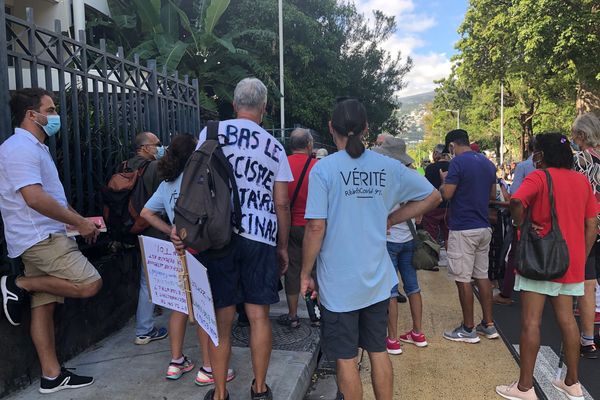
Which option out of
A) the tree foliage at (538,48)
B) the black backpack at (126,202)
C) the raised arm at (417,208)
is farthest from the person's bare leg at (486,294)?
the tree foliage at (538,48)

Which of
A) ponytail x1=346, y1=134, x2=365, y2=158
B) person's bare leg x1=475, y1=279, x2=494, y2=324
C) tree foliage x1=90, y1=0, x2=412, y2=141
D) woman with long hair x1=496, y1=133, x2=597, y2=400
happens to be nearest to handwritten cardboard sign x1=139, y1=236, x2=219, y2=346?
ponytail x1=346, y1=134, x2=365, y2=158

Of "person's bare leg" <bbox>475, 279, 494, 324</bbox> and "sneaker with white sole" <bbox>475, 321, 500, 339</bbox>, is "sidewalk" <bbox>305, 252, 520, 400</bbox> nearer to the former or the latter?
"sneaker with white sole" <bbox>475, 321, 500, 339</bbox>

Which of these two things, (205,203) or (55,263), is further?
(55,263)

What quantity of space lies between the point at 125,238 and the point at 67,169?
727 mm

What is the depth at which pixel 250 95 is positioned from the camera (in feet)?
9.63

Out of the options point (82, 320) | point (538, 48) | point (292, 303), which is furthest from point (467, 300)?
point (538, 48)

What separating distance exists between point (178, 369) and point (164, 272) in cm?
78

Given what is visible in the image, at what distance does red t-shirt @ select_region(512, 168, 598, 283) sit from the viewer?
3180mm

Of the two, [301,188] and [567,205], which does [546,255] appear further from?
[301,188]

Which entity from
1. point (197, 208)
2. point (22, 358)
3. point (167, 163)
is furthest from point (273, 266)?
point (22, 358)

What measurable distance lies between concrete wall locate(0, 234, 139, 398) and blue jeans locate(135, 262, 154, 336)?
0.31 metres

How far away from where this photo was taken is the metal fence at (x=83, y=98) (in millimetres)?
3527

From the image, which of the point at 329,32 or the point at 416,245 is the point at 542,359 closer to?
the point at 416,245

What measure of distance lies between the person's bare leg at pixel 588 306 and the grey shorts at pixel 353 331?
7.67 feet
